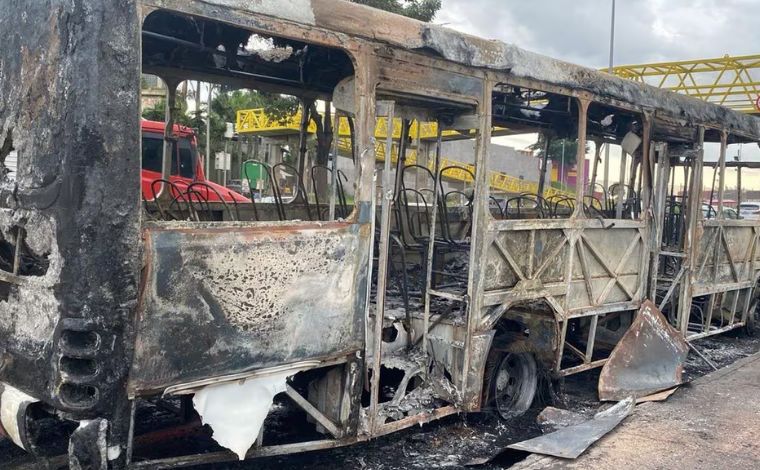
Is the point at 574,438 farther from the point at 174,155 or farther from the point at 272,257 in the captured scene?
the point at 174,155

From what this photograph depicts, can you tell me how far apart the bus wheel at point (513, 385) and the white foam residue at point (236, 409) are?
7.36ft

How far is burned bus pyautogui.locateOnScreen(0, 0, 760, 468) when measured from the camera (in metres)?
2.75

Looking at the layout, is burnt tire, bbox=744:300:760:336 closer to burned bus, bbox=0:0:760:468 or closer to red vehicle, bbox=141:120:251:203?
burned bus, bbox=0:0:760:468

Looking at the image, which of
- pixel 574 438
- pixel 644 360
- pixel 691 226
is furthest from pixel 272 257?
pixel 691 226

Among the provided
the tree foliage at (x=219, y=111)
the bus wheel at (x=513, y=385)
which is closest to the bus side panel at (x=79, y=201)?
the bus wheel at (x=513, y=385)

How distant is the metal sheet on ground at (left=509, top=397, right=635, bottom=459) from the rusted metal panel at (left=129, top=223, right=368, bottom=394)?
4.57ft

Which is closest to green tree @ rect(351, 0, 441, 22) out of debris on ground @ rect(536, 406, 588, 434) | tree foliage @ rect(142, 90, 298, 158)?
tree foliage @ rect(142, 90, 298, 158)

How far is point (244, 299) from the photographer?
3.18 meters

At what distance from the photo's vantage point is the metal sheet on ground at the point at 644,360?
555 centimetres

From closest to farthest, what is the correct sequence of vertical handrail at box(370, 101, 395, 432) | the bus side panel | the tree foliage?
1. the bus side panel
2. vertical handrail at box(370, 101, 395, 432)
3. the tree foliage

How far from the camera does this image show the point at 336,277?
356 centimetres

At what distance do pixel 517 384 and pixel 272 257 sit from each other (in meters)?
2.88

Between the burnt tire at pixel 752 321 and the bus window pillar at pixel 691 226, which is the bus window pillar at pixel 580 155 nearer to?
the bus window pillar at pixel 691 226

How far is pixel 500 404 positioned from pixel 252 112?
10.0 meters
